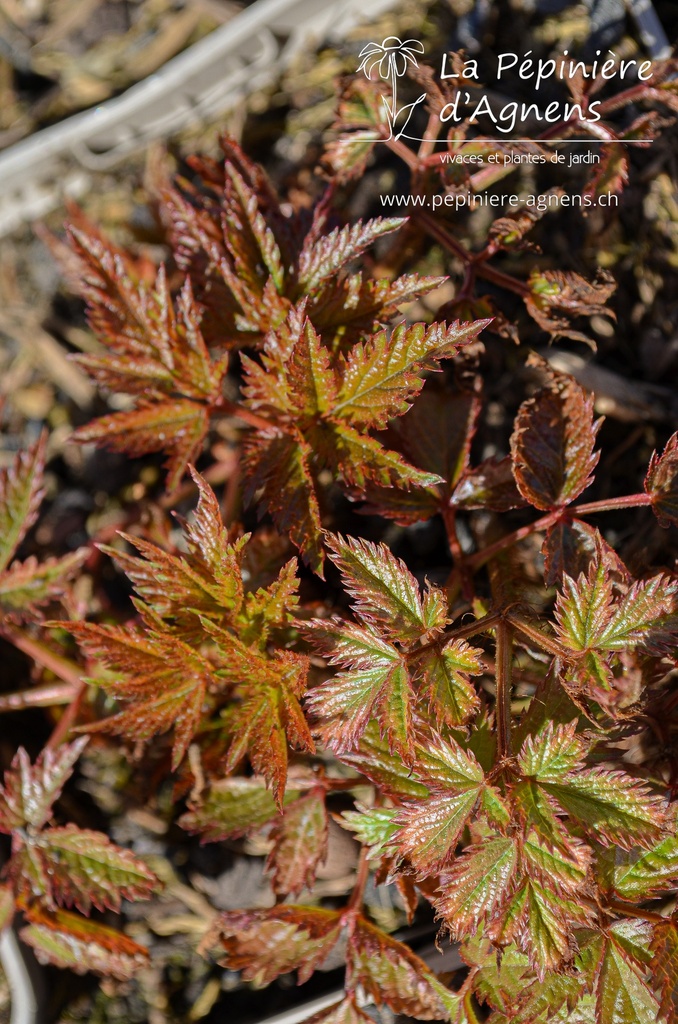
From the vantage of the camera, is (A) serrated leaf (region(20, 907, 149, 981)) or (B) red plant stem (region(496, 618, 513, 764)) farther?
(A) serrated leaf (region(20, 907, 149, 981))

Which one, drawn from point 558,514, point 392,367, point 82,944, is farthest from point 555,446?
point 82,944

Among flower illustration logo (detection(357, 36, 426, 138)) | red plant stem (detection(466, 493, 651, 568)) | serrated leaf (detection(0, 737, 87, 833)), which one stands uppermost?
flower illustration logo (detection(357, 36, 426, 138))

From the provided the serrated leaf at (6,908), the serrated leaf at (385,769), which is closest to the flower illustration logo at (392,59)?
the serrated leaf at (385,769)

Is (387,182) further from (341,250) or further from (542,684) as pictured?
(542,684)

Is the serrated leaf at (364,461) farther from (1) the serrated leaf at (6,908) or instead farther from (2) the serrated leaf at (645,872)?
(1) the serrated leaf at (6,908)

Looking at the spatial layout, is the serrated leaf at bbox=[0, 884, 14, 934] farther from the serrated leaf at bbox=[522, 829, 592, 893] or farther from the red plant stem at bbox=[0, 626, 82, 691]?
the serrated leaf at bbox=[522, 829, 592, 893]

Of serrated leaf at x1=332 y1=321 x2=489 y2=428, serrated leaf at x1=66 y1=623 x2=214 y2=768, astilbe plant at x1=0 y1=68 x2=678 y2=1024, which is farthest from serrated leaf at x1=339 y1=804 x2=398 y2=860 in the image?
serrated leaf at x1=332 y1=321 x2=489 y2=428

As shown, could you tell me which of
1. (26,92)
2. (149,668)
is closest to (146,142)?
(26,92)
